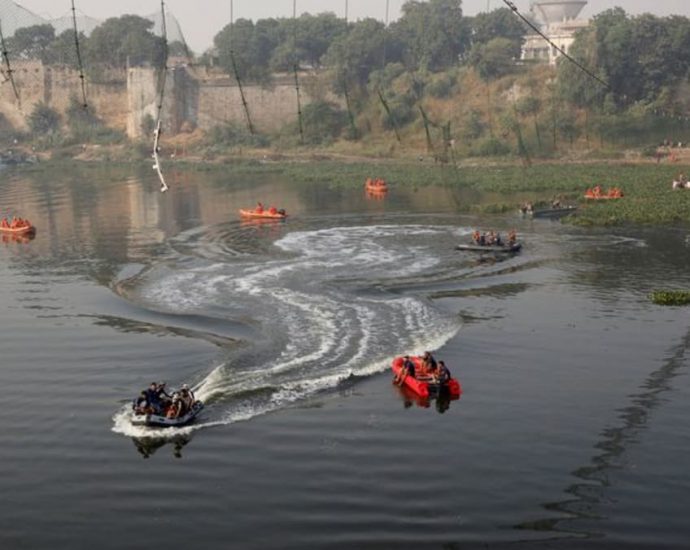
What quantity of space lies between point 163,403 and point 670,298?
28311 mm

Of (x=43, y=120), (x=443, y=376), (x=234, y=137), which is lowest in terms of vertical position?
(x=443, y=376)

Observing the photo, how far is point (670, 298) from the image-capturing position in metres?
50.8

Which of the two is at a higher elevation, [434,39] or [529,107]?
[434,39]

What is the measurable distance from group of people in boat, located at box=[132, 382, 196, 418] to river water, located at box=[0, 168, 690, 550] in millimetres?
713

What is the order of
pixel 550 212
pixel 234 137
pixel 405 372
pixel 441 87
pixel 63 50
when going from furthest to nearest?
1. pixel 63 50
2. pixel 234 137
3. pixel 441 87
4. pixel 550 212
5. pixel 405 372

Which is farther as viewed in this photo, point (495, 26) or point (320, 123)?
point (495, 26)

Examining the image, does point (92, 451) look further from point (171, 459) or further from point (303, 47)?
point (303, 47)

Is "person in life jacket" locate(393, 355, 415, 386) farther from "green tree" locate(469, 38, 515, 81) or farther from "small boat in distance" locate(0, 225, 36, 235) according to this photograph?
"green tree" locate(469, 38, 515, 81)

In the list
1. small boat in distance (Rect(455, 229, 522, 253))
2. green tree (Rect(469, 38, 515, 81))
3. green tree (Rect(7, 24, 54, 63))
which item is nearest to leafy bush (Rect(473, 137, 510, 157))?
green tree (Rect(469, 38, 515, 81))

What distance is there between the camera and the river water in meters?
27.0

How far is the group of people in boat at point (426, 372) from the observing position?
120ft

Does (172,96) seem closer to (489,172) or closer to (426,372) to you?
(489,172)

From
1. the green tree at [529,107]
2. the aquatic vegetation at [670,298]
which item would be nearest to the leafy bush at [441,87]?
the green tree at [529,107]

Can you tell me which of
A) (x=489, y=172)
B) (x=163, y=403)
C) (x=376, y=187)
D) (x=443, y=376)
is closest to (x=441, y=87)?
(x=489, y=172)
